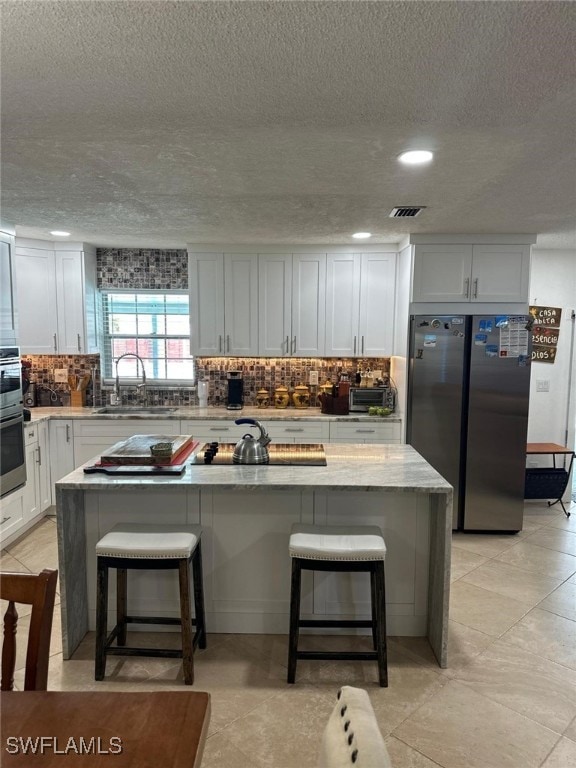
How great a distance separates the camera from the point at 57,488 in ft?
8.09

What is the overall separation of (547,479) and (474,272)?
213 centimetres

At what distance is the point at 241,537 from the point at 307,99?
208cm

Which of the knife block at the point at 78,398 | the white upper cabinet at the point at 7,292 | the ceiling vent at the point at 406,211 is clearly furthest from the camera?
the knife block at the point at 78,398

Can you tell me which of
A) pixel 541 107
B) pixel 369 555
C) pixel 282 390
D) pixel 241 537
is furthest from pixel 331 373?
pixel 541 107

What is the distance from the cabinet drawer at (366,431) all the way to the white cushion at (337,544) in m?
2.09

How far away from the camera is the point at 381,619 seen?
230 cm

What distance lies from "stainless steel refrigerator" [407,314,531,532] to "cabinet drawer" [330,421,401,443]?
30 centimetres

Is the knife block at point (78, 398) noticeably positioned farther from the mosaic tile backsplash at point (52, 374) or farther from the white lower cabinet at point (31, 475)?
the white lower cabinet at point (31, 475)

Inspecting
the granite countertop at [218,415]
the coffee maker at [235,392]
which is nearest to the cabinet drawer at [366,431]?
the granite countertop at [218,415]

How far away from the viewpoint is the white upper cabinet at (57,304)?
4625 millimetres

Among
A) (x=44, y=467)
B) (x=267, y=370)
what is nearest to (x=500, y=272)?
(x=267, y=370)

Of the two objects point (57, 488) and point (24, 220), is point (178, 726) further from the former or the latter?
point (24, 220)

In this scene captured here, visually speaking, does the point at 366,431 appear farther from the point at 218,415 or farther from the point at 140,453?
the point at 140,453

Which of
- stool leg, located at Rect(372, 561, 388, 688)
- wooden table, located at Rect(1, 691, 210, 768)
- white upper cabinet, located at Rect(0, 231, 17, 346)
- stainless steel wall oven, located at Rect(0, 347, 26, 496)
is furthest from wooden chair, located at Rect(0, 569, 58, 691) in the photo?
white upper cabinet, located at Rect(0, 231, 17, 346)
